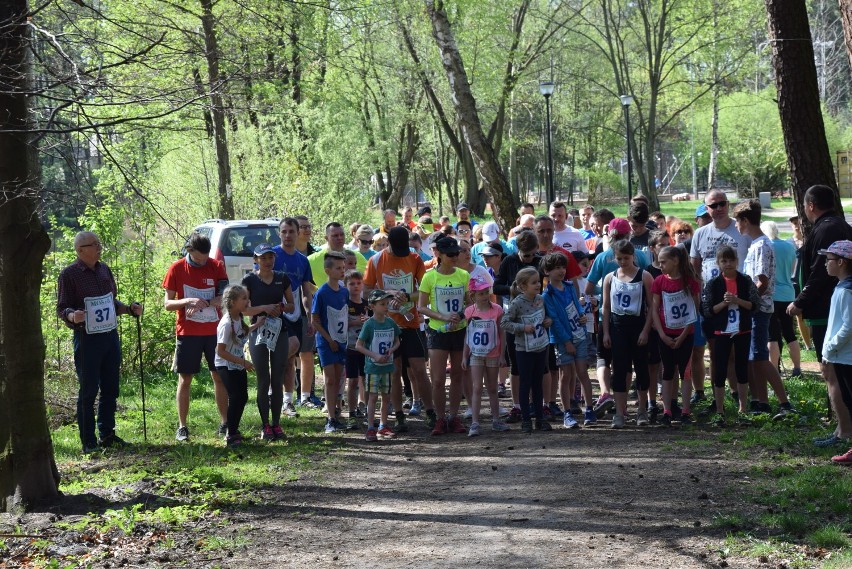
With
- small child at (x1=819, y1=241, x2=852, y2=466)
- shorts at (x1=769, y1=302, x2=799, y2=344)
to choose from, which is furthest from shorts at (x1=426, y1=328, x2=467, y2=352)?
shorts at (x1=769, y1=302, x2=799, y2=344)

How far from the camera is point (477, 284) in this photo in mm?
10406

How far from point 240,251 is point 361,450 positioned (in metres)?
10.6

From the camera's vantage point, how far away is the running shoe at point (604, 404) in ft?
35.4

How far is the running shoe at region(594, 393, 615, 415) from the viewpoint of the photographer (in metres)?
10.8

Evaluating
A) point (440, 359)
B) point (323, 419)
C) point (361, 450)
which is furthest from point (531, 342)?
point (323, 419)

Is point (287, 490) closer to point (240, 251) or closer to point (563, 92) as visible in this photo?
point (240, 251)

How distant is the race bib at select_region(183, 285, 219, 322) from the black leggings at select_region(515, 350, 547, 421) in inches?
119

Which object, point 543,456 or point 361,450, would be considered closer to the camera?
point 543,456

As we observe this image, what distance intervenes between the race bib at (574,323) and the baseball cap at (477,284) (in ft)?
2.79

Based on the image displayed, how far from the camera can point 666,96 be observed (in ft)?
187

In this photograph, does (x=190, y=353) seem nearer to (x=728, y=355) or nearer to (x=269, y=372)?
(x=269, y=372)

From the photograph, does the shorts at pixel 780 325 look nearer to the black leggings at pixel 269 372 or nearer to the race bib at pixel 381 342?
the race bib at pixel 381 342

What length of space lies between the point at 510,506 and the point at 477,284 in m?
3.48

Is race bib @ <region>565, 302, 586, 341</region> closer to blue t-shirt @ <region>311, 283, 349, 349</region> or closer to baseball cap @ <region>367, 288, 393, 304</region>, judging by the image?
baseball cap @ <region>367, 288, 393, 304</region>
